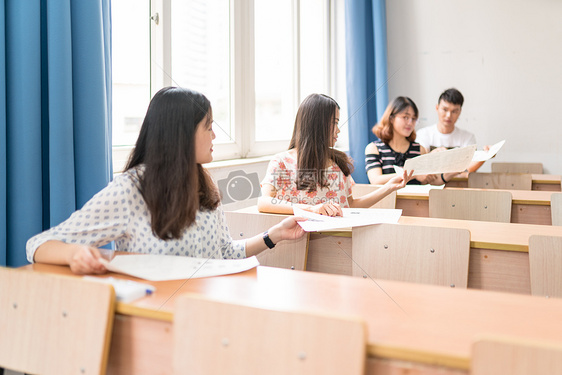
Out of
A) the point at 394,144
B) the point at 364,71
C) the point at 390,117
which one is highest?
the point at 364,71

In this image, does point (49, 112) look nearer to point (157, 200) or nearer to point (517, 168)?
point (157, 200)

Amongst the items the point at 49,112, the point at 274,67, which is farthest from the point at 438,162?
the point at 49,112

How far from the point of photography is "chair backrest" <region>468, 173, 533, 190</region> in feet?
10.2

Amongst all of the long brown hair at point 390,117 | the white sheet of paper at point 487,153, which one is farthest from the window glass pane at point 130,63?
the white sheet of paper at point 487,153

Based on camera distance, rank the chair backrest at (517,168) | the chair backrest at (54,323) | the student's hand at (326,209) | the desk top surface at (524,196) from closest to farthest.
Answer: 1. the chair backrest at (54,323)
2. the student's hand at (326,209)
3. the desk top surface at (524,196)
4. the chair backrest at (517,168)

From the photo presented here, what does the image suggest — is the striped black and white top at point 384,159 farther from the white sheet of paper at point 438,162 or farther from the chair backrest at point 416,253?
the chair backrest at point 416,253

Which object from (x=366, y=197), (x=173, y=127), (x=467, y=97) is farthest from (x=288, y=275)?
(x=467, y=97)

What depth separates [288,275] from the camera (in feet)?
3.94

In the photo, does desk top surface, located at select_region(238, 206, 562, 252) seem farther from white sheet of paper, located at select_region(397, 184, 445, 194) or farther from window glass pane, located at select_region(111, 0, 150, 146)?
white sheet of paper, located at select_region(397, 184, 445, 194)

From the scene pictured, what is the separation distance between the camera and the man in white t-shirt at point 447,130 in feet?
8.00

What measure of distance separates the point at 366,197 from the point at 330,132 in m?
0.46

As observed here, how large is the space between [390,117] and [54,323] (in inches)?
84.7

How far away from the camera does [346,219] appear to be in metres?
1.62

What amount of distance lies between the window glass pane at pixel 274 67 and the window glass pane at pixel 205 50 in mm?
117
